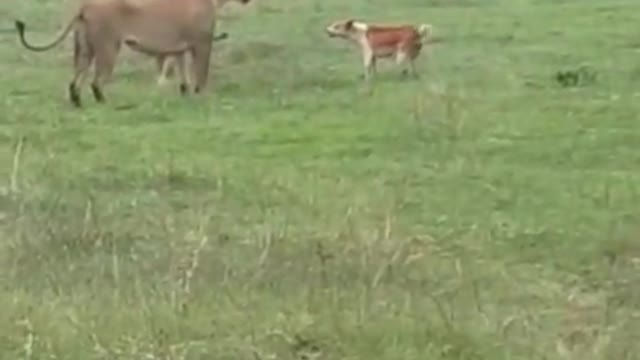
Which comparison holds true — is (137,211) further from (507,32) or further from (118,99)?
(507,32)

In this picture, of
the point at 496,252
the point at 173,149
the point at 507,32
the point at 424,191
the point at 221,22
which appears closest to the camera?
the point at 496,252

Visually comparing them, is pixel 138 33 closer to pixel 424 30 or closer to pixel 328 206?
pixel 424 30

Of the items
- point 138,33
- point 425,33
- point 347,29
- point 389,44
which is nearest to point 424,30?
point 425,33

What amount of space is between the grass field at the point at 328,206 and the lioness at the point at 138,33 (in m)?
0.29

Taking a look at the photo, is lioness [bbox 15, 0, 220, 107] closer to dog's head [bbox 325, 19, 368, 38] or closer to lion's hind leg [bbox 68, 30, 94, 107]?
lion's hind leg [bbox 68, 30, 94, 107]

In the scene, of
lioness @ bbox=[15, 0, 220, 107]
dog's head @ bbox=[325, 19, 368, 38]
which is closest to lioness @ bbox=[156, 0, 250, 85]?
lioness @ bbox=[15, 0, 220, 107]

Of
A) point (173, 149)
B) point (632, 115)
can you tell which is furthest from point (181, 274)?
point (632, 115)

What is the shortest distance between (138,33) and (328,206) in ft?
20.0

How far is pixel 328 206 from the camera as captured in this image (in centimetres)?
916

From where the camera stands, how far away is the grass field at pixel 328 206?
605 cm

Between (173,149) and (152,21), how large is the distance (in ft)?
11.8

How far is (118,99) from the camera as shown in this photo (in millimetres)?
14328

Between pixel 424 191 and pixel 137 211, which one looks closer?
pixel 137 211

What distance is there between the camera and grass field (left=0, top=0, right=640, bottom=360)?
605 centimetres
